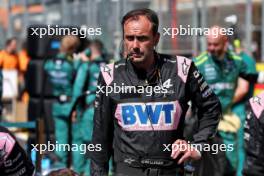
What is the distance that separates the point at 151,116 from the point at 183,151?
0.30 metres

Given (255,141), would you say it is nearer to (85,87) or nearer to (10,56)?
(85,87)

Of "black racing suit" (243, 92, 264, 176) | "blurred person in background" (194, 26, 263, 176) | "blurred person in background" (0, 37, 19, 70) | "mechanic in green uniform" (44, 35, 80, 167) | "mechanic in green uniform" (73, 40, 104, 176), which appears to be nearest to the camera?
"black racing suit" (243, 92, 264, 176)

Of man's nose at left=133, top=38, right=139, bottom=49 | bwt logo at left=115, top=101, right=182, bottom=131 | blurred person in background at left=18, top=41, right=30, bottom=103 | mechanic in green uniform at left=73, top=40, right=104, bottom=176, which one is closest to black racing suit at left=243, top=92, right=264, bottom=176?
bwt logo at left=115, top=101, right=182, bottom=131

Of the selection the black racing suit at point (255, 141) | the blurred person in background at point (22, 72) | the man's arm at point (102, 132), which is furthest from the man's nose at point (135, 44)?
the blurred person in background at point (22, 72)

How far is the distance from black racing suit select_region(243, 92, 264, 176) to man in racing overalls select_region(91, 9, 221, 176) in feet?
1.00

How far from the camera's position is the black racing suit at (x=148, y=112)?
415cm

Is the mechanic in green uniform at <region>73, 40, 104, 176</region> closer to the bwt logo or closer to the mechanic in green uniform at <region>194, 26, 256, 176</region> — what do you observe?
the mechanic in green uniform at <region>194, 26, 256, 176</region>

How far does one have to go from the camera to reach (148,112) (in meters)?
4.22

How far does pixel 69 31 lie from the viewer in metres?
9.81

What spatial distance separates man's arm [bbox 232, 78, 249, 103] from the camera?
26.2 feet

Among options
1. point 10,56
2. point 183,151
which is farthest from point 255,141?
point 10,56

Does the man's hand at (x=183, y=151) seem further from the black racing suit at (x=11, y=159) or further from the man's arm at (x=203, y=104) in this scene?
the black racing suit at (x=11, y=159)

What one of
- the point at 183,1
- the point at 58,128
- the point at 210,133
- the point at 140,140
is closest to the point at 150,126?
the point at 140,140

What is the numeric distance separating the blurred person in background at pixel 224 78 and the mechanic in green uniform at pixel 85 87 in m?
2.00
